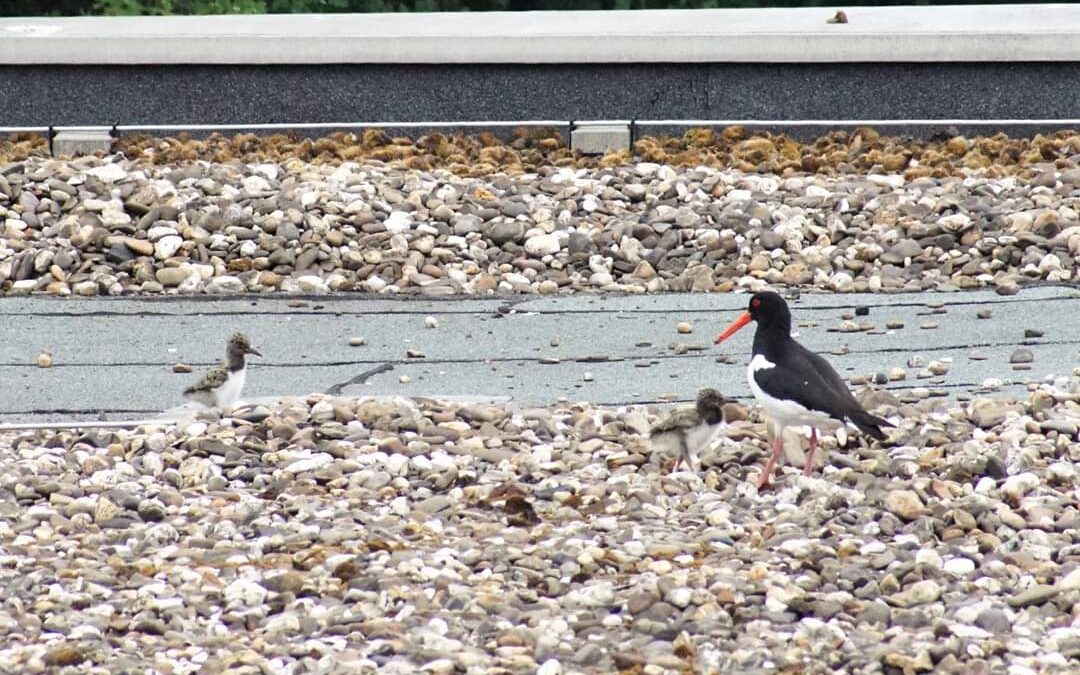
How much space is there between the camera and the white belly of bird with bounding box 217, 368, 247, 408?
7.81 metres

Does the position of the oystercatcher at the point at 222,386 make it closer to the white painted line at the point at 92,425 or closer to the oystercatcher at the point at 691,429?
the white painted line at the point at 92,425

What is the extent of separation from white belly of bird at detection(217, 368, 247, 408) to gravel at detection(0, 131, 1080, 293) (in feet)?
8.34

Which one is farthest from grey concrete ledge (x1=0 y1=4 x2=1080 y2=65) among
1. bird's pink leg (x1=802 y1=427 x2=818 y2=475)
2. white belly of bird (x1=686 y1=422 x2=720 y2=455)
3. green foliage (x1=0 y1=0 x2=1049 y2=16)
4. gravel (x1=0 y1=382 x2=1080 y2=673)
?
white belly of bird (x1=686 y1=422 x2=720 y2=455)

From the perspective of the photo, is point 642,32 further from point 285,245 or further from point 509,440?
point 509,440

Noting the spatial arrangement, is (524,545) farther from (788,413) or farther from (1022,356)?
(1022,356)

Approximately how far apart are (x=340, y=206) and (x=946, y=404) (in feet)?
14.5

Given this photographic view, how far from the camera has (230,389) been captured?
782cm

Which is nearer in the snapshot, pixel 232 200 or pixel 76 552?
pixel 76 552

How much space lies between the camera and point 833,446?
733cm

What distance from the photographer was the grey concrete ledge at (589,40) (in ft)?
44.3

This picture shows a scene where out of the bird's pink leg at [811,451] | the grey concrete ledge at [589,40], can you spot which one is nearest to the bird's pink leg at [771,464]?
the bird's pink leg at [811,451]

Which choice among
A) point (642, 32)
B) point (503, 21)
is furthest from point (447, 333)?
point (503, 21)

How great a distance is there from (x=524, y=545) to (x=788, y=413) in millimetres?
1241

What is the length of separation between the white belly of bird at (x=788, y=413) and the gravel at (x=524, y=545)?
0.69ft
